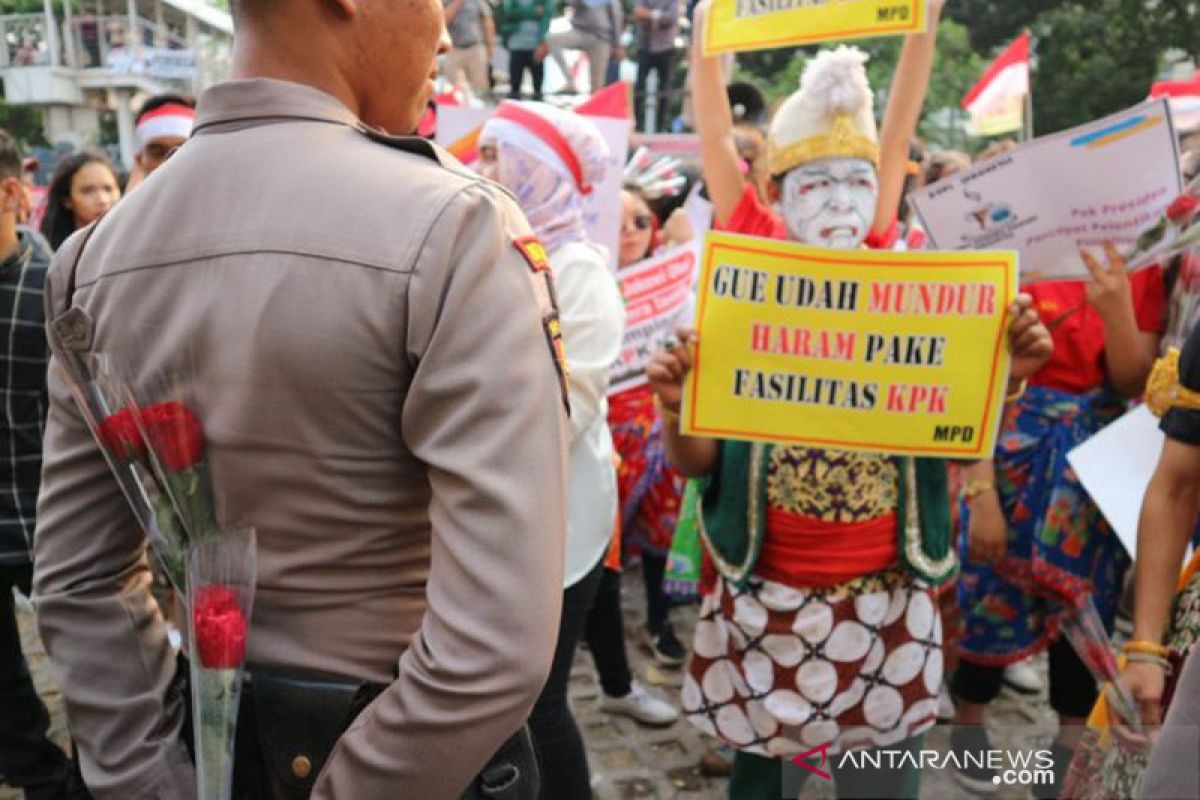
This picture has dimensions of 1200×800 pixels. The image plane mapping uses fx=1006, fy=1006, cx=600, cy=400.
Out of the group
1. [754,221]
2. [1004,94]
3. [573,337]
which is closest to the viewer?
[573,337]

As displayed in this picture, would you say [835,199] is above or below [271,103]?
below

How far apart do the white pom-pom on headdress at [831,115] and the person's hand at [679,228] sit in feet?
7.28

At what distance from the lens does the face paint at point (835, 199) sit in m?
2.17

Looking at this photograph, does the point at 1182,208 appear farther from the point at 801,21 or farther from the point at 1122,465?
the point at 801,21

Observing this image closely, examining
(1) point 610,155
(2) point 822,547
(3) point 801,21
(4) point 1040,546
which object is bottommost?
(4) point 1040,546

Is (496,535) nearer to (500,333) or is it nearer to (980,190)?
(500,333)

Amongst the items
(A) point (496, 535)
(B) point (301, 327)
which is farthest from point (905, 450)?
(B) point (301, 327)

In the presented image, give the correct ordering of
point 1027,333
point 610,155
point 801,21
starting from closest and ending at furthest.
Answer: point 1027,333 < point 801,21 < point 610,155

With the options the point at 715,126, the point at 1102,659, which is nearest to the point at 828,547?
the point at 1102,659

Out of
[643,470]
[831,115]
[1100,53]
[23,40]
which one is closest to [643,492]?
[643,470]

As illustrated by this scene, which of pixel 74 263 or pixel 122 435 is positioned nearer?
pixel 122 435

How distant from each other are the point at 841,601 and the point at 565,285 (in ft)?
3.04

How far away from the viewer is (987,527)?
2838mm

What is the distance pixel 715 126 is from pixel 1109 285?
1.04 m
